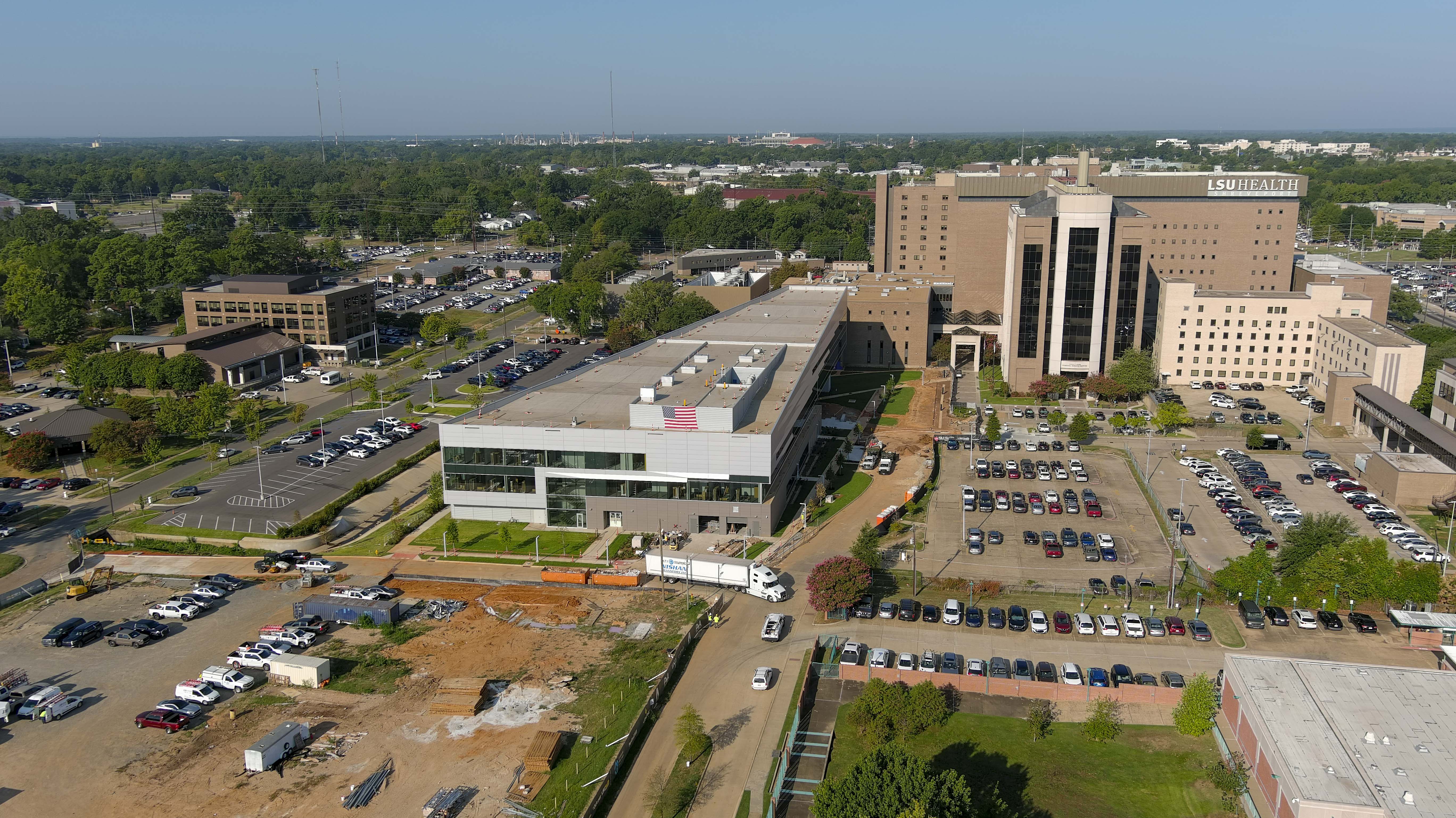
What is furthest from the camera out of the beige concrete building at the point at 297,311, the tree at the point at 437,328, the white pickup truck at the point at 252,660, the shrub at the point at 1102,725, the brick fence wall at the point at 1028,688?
the tree at the point at 437,328

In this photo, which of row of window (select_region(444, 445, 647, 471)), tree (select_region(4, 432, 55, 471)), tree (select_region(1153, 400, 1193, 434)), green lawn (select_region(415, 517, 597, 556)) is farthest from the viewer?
tree (select_region(1153, 400, 1193, 434))

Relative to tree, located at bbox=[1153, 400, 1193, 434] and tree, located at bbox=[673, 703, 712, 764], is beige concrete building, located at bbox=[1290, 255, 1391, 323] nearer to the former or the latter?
tree, located at bbox=[1153, 400, 1193, 434]

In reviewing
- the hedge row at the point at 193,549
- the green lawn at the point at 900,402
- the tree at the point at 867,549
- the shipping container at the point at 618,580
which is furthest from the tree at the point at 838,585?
the green lawn at the point at 900,402

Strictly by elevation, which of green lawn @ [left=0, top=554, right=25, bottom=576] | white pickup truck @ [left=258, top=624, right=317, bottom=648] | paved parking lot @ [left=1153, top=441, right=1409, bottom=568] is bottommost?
green lawn @ [left=0, top=554, right=25, bottom=576]

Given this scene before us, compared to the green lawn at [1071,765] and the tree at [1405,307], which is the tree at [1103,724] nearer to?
the green lawn at [1071,765]

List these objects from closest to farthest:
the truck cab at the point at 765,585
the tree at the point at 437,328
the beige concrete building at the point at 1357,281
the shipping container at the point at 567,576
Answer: the truck cab at the point at 765,585, the shipping container at the point at 567,576, the beige concrete building at the point at 1357,281, the tree at the point at 437,328

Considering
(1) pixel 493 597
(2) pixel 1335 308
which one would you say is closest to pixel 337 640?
(1) pixel 493 597

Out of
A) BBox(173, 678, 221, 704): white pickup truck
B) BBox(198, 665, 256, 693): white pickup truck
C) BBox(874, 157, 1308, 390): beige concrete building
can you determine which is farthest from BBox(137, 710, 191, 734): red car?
BBox(874, 157, 1308, 390): beige concrete building

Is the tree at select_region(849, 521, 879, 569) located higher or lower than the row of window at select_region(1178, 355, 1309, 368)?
lower
